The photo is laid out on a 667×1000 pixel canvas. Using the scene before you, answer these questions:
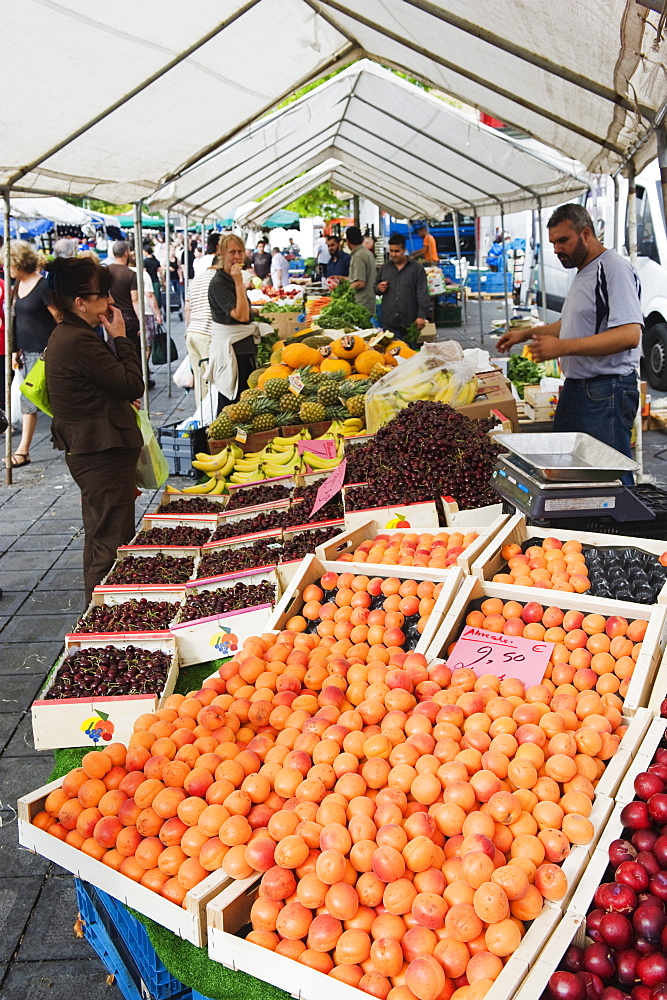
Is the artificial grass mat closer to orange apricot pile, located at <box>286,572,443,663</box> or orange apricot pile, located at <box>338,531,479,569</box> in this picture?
orange apricot pile, located at <box>286,572,443,663</box>

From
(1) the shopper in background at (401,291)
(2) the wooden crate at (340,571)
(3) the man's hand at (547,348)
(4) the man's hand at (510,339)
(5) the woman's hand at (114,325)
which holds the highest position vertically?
(1) the shopper in background at (401,291)

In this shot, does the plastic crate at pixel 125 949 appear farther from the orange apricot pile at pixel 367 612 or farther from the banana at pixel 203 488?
the banana at pixel 203 488

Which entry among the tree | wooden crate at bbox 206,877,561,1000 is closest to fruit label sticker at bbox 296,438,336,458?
wooden crate at bbox 206,877,561,1000

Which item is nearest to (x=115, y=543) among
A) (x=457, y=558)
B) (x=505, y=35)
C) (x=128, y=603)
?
(x=128, y=603)

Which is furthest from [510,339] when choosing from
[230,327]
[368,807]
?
[230,327]

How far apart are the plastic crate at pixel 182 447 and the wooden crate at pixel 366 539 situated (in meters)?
3.61

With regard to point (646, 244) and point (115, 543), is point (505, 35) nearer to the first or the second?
point (115, 543)

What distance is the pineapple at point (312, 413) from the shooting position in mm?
5871

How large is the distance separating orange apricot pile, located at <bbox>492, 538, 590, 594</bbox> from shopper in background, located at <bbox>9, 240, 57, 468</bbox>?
21.4ft

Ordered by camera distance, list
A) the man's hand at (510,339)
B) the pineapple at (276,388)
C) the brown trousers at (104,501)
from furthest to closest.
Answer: the pineapple at (276,388)
the man's hand at (510,339)
the brown trousers at (104,501)

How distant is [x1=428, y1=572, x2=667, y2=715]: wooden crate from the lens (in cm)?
197

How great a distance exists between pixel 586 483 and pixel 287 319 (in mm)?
8386

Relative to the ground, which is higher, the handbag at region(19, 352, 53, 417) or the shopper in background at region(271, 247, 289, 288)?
the shopper in background at region(271, 247, 289, 288)

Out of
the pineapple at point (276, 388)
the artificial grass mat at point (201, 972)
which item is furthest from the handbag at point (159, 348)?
the artificial grass mat at point (201, 972)
